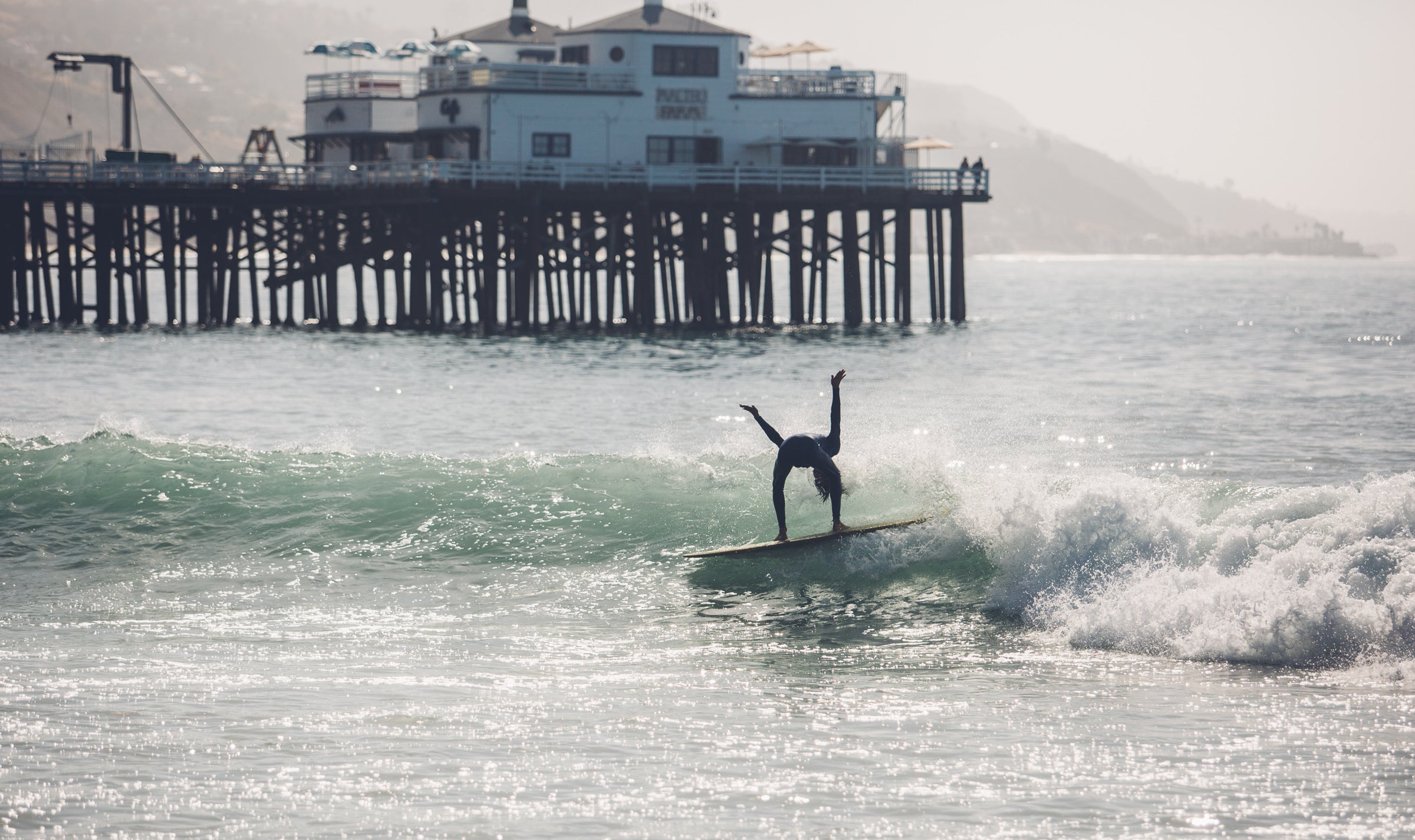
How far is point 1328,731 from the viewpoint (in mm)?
9680

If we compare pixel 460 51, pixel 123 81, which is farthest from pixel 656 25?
pixel 123 81

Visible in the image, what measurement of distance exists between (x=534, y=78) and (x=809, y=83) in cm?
920

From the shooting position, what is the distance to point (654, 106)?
49844mm

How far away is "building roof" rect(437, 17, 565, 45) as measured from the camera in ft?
184

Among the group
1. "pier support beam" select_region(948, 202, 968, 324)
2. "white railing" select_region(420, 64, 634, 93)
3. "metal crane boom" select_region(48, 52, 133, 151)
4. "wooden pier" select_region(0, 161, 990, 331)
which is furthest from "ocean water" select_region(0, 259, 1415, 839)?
"metal crane boom" select_region(48, 52, 133, 151)

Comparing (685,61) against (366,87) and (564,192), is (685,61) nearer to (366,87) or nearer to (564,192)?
(564,192)

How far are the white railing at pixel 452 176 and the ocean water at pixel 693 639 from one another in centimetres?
2106

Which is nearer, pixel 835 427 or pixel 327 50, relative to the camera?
pixel 835 427

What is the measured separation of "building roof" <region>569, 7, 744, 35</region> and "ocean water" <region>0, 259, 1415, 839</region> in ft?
89.8

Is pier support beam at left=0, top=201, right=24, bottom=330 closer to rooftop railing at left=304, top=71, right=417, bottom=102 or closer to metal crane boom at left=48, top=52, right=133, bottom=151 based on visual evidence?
metal crane boom at left=48, top=52, right=133, bottom=151

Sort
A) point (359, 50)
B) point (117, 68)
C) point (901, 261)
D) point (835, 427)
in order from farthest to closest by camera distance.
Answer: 1. point (359, 50)
2. point (117, 68)
3. point (901, 261)
4. point (835, 427)

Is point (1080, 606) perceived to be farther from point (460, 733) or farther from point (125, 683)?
point (125, 683)

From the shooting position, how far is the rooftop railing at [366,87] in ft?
179

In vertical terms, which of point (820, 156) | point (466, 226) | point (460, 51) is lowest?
point (466, 226)
